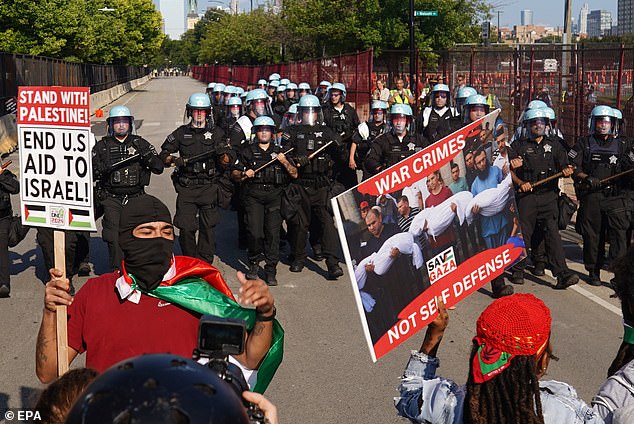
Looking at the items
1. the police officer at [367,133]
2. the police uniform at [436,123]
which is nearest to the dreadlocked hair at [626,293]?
the police officer at [367,133]

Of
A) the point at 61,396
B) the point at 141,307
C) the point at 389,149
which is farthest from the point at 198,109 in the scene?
the point at 61,396

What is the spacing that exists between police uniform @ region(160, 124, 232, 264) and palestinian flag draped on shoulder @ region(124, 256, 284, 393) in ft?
23.4

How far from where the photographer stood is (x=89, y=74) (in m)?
53.8

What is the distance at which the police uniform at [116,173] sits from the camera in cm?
1062

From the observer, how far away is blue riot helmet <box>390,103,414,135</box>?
11547 millimetres

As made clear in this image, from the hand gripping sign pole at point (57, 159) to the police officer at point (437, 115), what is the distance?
8.86 meters

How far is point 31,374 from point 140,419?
6.37 m

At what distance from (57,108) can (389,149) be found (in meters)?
6.48

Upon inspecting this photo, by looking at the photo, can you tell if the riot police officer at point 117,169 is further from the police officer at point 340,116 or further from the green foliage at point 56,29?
the green foliage at point 56,29

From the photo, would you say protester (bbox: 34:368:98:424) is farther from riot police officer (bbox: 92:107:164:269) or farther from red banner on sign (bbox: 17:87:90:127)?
riot police officer (bbox: 92:107:164:269)

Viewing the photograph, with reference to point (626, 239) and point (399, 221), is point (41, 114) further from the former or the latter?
point (626, 239)

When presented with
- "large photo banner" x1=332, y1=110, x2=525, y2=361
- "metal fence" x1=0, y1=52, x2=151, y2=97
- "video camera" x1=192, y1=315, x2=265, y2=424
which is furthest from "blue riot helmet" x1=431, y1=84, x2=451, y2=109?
"metal fence" x1=0, y1=52, x2=151, y2=97

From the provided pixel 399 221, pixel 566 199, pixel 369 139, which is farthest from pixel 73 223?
pixel 369 139

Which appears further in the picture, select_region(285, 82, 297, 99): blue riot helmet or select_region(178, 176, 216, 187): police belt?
select_region(285, 82, 297, 99): blue riot helmet
